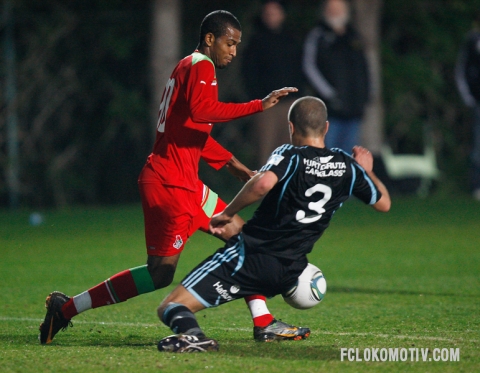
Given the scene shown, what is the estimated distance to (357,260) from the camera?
9891mm

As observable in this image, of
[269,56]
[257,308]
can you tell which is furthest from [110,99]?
[257,308]

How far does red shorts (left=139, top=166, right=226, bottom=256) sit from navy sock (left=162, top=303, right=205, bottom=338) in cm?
64

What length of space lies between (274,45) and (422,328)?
8.49 metres

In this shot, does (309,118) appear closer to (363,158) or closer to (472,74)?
(363,158)

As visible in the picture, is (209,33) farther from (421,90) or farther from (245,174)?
(421,90)

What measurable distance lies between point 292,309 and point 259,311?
1322 mm

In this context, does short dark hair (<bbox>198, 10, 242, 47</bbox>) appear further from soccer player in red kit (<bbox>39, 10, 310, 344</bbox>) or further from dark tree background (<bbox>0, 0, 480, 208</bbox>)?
Answer: dark tree background (<bbox>0, 0, 480, 208</bbox>)

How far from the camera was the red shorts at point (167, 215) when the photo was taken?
19.9 feet

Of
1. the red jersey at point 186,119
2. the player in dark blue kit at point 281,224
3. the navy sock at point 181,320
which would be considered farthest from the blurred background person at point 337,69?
the navy sock at point 181,320

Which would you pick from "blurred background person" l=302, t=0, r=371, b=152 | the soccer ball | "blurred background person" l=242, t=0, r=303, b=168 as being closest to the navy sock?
the soccer ball

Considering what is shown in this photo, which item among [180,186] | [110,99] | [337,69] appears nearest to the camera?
[180,186]

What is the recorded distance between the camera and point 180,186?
6.18 m

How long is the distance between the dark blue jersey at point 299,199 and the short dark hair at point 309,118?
108 mm

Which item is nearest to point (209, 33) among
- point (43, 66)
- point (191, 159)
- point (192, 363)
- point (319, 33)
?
point (191, 159)
